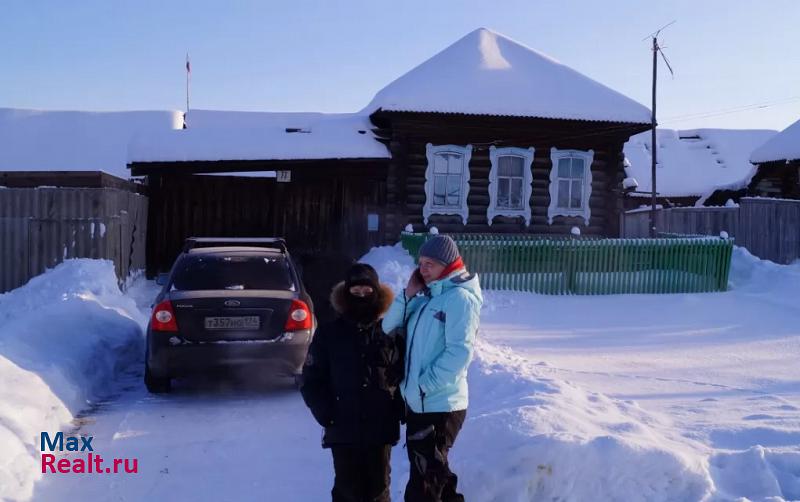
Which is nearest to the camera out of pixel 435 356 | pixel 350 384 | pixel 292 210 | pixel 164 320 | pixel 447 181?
pixel 350 384

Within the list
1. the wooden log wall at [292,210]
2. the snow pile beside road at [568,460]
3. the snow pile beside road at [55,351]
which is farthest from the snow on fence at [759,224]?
the snow pile beside road at [568,460]

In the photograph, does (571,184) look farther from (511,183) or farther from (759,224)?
(759,224)

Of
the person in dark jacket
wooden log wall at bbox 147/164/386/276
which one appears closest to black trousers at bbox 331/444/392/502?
the person in dark jacket

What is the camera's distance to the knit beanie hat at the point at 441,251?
3871mm

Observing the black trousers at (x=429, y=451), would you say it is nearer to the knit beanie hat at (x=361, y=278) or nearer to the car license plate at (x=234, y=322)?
the knit beanie hat at (x=361, y=278)

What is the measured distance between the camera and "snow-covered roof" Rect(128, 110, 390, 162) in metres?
17.3

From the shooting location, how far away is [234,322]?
23.5 ft

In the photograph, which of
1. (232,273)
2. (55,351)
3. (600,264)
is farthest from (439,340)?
(600,264)

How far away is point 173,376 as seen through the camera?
713 cm

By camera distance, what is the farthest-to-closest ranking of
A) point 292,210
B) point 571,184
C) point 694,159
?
point 694,159 → point 571,184 → point 292,210

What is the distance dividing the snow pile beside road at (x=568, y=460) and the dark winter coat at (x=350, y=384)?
42.2 inches

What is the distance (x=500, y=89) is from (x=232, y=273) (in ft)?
41.4

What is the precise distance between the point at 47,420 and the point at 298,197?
1266 cm

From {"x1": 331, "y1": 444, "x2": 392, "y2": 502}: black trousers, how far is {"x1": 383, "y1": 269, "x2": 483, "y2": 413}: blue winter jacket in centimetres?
32
